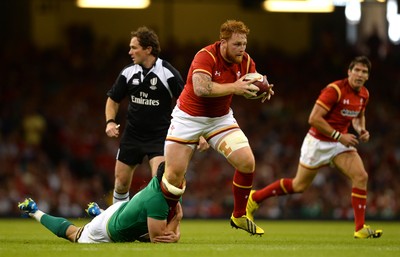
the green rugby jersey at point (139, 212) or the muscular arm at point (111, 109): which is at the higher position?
the muscular arm at point (111, 109)

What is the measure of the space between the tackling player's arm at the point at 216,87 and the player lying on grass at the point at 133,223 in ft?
3.00

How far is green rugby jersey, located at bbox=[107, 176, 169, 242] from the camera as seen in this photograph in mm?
9258

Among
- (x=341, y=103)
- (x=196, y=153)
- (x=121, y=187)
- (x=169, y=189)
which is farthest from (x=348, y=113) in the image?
(x=196, y=153)

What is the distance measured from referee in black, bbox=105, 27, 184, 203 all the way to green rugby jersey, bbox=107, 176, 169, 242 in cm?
172

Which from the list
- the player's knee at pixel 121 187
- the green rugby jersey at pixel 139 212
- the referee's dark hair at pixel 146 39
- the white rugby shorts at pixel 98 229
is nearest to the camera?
the green rugby jersey at pixel 139 212

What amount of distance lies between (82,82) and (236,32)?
1411 cm

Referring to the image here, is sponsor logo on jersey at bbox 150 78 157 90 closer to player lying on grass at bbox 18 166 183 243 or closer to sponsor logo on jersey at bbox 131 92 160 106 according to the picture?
sponsor logo on jersey at bbox 131 92 160 106

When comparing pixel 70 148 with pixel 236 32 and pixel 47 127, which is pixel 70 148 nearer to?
pixel 47 127

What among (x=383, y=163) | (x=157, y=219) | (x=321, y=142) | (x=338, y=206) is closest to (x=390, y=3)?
(x=383, y=163)

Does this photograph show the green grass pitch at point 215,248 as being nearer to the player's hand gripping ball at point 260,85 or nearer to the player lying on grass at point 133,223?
the player lying on grass at point 133,223

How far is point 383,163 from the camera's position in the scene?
71.8ft

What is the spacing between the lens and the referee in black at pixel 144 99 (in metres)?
11.2

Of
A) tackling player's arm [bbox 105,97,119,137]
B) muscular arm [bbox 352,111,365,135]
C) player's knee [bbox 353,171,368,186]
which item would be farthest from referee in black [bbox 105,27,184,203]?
muscular arm [bbox 352,111,365,135]

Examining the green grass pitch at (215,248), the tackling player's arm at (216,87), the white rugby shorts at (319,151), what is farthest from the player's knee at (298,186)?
the tackling player's arm at (216,87)
